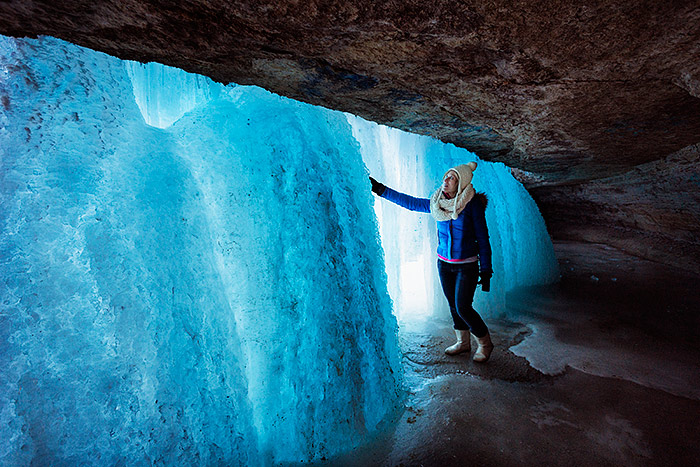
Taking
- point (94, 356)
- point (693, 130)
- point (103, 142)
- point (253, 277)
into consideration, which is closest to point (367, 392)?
point (253, 277)

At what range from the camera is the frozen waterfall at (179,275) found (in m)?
1.58

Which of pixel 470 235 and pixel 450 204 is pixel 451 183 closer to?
pixel 450 204

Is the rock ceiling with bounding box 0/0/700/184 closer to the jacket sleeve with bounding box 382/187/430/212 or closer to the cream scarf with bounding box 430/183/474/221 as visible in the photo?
the cream scarf with bounding box 430/183/474/221

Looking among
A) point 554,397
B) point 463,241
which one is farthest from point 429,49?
point 554,397

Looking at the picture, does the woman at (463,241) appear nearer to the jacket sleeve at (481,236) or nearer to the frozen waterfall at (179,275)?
the jacket sleeve at (481,236)

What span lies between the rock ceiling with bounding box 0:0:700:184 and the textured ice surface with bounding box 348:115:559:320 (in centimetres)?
237

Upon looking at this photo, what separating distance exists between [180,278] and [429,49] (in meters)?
2.00

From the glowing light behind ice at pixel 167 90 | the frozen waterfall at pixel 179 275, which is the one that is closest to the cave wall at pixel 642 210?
the frozen waterfall at pixel 179 275

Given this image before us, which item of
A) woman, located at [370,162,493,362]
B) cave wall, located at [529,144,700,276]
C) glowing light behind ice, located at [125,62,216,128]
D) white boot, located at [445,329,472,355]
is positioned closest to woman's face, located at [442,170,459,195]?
woman, located at [370,162,493,362]

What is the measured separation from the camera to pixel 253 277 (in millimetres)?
2402

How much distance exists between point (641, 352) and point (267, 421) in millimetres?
4230

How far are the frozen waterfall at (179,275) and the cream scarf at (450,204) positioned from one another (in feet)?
2.74

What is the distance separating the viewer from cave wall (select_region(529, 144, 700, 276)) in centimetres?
523

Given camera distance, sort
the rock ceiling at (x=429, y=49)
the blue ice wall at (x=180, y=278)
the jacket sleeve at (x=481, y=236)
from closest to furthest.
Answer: the rock ceiling at (x=429, y=49)
the blue ice wall at (x=180, y=278)
the jacket sleeve at (x=481, y=236)
